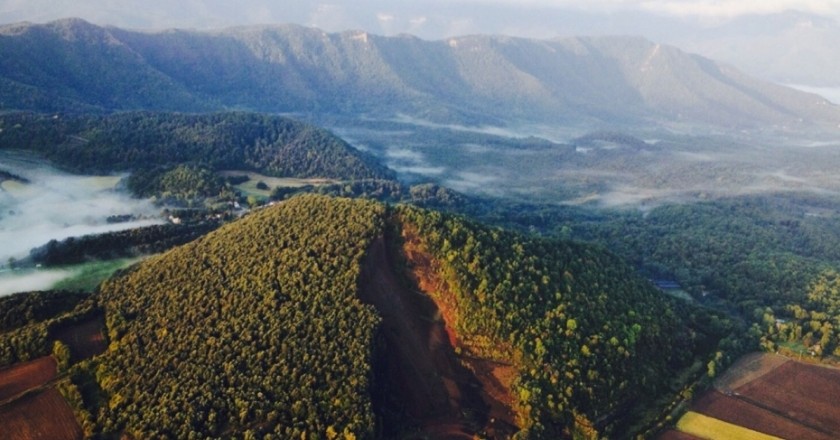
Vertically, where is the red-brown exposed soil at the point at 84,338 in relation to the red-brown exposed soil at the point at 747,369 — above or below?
above

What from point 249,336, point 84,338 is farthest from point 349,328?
point 84,338

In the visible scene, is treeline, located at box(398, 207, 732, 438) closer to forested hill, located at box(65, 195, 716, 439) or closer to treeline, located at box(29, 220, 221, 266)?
forested hill, located at box(65, 195, 716, 439)

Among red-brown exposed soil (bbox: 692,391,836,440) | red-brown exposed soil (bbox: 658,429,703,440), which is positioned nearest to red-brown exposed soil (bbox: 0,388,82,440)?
red-brown exposed soil (bbox: 658,429,703,440)

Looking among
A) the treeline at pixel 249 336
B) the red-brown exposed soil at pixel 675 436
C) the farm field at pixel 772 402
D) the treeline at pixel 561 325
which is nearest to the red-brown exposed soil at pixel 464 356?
the treeline at pixel 561 325

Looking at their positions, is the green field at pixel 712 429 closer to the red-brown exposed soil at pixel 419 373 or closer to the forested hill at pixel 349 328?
the forested hill at pixel 349 328

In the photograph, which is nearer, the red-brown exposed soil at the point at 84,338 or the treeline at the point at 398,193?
the red-brown exposed soil at the point at 84,338

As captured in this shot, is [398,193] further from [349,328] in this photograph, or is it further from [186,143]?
[349,328]

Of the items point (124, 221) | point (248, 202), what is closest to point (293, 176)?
→ point (248, 202)
